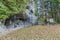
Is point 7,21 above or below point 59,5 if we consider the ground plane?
below

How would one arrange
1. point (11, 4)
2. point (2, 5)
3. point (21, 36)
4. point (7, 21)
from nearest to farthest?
point (21, 36)
point (2, 5)
point (11, 4)
point (7, 21)

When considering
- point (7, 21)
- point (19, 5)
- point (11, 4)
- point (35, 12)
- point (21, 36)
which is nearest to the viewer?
point (21, 36)

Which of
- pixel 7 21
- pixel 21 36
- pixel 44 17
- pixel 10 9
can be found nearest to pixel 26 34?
pixel 21 36

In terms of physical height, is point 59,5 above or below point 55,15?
above

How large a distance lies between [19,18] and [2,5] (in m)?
3.60

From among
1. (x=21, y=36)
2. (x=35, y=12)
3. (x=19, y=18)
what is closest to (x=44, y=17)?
(x=35, y=12)

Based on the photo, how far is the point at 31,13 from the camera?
12.4 m

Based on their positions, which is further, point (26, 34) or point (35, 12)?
point (35, 12)

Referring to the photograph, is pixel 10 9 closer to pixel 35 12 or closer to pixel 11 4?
pixel 11 4

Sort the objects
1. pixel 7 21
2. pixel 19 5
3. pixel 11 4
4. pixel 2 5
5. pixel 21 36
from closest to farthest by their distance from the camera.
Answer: pixel 21 36 → pixel 2 5 → pixel 11 4 → pixel 19 5 → pixel 7 21

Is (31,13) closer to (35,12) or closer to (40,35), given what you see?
(35,12)

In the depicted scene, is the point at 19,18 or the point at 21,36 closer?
the point at 21,36

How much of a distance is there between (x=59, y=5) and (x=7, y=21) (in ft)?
12.0

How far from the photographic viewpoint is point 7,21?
1128cm
